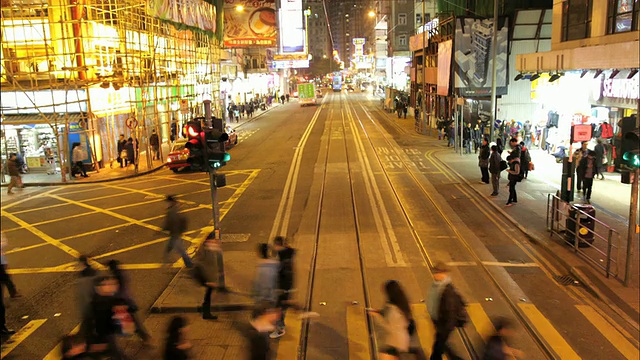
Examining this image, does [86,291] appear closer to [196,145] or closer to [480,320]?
[196,145]

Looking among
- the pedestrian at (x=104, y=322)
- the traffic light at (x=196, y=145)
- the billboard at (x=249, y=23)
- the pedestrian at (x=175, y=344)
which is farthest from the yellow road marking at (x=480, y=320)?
the billboard at (x=249, y=23)

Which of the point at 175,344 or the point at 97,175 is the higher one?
the point at 175,344

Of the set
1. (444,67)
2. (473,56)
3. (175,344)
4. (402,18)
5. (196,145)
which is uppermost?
(402,18)

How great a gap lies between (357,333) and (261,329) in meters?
2.03

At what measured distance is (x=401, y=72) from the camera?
71250 millimetres

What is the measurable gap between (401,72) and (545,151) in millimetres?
47016

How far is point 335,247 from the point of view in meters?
12.4

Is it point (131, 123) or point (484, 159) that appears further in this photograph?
point (131, 123)

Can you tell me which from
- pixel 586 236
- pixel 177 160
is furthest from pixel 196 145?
pixel 177 160

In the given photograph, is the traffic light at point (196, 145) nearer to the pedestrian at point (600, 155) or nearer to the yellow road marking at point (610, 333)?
the yellow road marking at point (610, 333)

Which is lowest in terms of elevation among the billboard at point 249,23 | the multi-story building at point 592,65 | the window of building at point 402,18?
the multi-story building at point 592,65

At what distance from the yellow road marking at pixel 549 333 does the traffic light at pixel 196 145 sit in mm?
6076

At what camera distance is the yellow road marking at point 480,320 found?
8.04 m

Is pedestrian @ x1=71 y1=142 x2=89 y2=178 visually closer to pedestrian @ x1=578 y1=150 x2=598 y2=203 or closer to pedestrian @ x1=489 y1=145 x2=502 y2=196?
pedestrian @ x1=489 y1=145 x2=502 y2=196
